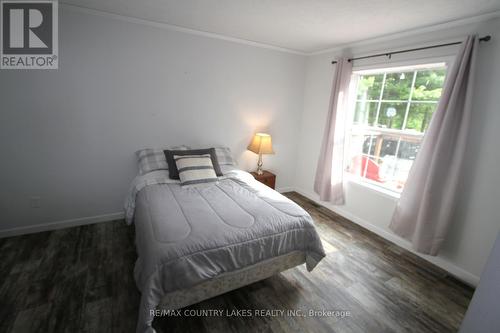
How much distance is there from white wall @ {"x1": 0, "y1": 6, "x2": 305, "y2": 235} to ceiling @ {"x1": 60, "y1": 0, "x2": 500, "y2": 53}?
0.92ft

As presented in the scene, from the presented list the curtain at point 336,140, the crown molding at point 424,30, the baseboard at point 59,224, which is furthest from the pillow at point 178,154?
the crown molding at point 424,30

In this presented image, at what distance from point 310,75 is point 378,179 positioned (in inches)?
74.9

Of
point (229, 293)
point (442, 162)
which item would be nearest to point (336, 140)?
point (442, 162)

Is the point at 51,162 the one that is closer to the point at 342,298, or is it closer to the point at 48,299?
the point at 48,299

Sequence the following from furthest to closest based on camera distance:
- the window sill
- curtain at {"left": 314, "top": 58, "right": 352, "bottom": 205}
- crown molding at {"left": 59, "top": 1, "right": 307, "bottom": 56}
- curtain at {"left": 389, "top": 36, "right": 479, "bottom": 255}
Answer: curtain at {"left": 314, "top": 58, "right": 352, "bottom": 205} < the window sill < crown molding at {"left": 59, "top": 1, "right": 307, "bottom": 56} < curtain at {"left": 389, "top": 36, "right": 479, "bottom": 255}

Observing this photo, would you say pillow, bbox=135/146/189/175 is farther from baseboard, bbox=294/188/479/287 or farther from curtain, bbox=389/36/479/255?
curtain, bbox=389/36/479/255

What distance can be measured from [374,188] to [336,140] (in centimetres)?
79

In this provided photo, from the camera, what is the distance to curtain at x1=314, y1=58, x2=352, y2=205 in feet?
10.2

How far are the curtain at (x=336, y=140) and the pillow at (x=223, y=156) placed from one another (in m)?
1.35

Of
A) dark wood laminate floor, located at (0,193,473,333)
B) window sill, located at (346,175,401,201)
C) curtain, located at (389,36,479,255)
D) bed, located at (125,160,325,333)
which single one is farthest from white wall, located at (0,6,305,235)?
curtain, located at (389,36,479,255)

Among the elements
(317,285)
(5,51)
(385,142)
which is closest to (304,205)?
(385,142)

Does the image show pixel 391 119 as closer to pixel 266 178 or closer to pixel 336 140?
pixel 336 140

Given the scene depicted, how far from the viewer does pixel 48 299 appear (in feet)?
5.59

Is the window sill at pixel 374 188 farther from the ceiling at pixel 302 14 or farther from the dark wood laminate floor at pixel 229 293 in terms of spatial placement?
the ceiling at pixel 302 14
